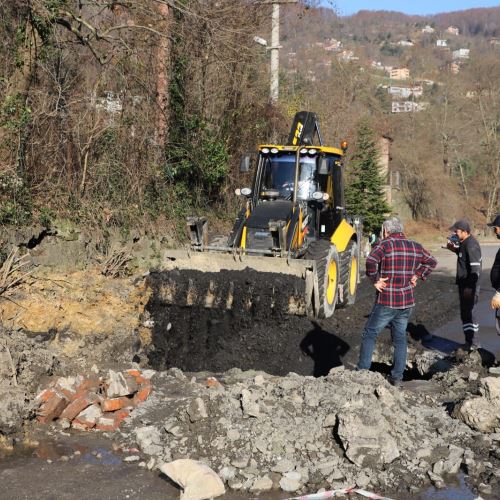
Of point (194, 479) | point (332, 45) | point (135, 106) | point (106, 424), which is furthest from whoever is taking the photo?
point (332, 45)

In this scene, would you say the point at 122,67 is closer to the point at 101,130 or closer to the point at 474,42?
the point at 101,130

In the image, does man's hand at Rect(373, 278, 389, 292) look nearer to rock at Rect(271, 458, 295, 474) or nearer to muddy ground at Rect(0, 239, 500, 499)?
muddy ground at Rect(0, 239, 500, 499)

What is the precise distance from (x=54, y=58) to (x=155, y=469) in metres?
11.6

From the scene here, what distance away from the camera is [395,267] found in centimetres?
700

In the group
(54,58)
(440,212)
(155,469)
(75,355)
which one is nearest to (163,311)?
(75,355)

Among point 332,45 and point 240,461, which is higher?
point 332,45

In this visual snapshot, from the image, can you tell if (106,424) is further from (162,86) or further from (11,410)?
(162,86)

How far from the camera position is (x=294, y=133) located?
12.3 m

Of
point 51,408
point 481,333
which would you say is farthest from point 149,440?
point 481,333

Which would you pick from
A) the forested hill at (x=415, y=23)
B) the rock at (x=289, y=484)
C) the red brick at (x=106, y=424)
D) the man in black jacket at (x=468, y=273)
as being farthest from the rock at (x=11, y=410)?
the forested hill at (x=415, y=23)

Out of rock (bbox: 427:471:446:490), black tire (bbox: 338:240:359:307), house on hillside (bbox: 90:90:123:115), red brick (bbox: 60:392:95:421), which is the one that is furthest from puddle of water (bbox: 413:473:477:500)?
house on hillside (bbox: 90:90:123:115)

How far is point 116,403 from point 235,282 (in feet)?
13.9

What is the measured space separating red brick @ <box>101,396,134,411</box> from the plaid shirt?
108 inches

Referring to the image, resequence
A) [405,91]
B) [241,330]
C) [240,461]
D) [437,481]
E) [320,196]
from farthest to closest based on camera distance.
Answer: [405,91] < [320,196] < [241,330] < [240,461] < [437,481]
